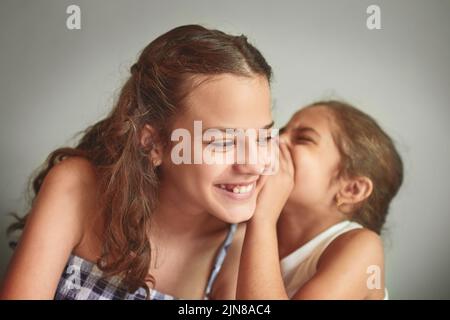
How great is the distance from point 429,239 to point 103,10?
890 mm

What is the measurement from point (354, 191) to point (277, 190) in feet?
0.75

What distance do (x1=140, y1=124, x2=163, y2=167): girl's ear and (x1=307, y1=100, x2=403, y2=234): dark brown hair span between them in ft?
1.28

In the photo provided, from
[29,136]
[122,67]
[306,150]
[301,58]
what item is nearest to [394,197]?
[306,150]

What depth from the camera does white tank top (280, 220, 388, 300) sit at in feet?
3.64

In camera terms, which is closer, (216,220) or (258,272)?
(258,272)

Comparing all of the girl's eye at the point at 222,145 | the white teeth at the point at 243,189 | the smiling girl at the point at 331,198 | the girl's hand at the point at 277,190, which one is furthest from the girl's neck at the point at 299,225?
the girl's eye at the point at 222,145

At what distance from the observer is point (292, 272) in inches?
44.9

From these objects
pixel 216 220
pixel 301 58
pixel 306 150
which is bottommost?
pixel 216 220

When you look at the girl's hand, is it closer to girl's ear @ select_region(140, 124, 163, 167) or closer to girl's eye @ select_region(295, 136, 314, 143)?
girl's eye @ select_region(295, 136, 314, 143)

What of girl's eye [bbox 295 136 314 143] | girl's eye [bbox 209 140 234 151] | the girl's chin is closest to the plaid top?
the girl's chin

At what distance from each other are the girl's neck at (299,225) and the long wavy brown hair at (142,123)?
34 centimetres

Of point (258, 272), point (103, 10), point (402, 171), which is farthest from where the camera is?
point (402, 171)

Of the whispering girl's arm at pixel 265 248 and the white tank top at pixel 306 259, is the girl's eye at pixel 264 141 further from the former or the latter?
the white tank top at pixel 306 259
